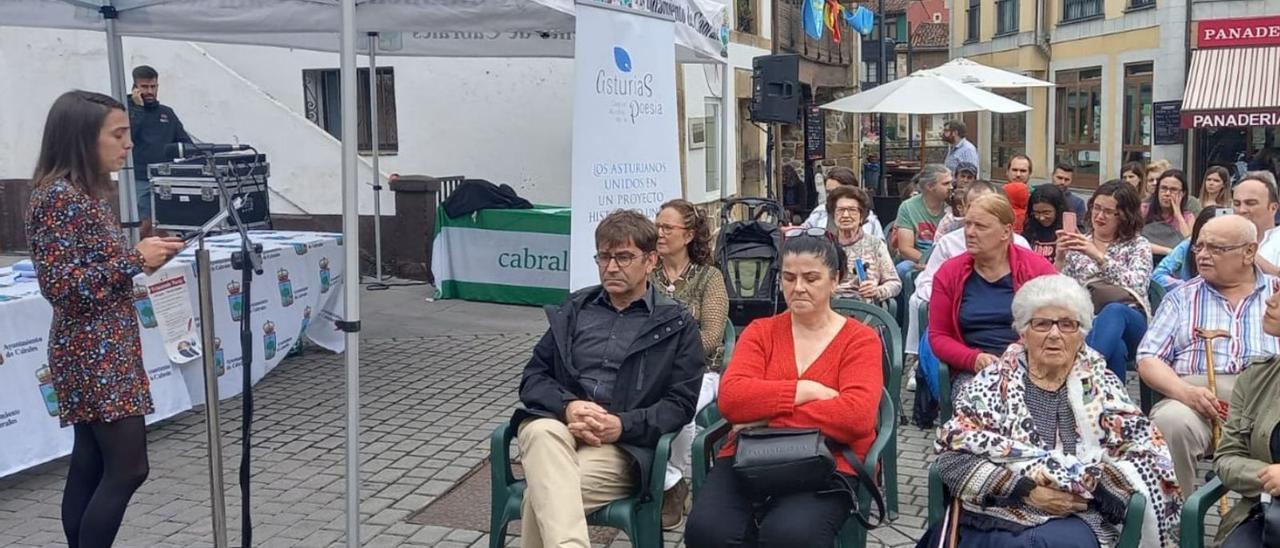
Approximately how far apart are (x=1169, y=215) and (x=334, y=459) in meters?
5.33

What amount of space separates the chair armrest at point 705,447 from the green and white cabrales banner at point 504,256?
596cm

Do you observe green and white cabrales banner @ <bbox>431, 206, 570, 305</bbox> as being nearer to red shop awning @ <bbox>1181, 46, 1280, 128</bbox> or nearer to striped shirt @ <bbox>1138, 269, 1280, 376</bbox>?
striped shirt @ <bbox>1138, 269, 1280, 376</bbox>

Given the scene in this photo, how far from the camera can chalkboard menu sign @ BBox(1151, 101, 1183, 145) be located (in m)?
20.4

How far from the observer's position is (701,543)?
350cm

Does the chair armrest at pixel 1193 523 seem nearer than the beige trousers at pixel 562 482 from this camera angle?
Yes

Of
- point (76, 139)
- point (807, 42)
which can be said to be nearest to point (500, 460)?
point (76, 139)

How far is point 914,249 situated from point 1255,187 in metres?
2.38

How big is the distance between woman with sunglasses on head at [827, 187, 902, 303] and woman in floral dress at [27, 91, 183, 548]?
11.8 feet

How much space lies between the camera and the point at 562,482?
3.53m

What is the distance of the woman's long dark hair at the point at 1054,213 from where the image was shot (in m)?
6.02

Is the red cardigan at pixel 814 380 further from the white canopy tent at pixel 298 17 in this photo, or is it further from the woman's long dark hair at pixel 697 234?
the white canopy tent at pixel 298 17

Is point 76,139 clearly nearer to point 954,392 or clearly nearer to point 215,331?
point 215,331

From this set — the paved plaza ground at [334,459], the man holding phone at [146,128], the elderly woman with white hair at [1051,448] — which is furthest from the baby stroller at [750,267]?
the man holding phone at [146,128]

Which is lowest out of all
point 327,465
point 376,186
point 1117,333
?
point 327,465
